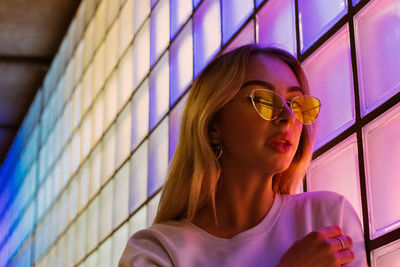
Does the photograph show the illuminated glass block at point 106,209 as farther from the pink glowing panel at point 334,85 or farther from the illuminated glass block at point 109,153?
the pink glowing panel at point 334,85

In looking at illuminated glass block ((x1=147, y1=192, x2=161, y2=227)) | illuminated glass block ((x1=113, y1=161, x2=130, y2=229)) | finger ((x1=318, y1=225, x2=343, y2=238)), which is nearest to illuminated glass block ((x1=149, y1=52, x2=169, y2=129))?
illuminated glass block ((x1=147, y1=192, x2=161, y2=227))

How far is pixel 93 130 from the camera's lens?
258 inches

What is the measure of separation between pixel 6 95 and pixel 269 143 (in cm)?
744

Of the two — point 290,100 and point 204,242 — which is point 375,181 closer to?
point 290,100

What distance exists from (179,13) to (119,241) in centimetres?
156

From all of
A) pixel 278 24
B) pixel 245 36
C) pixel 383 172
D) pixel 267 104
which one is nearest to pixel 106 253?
pixel 245 36

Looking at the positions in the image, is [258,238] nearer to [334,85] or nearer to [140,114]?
[334,85]

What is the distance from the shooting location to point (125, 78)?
575cm

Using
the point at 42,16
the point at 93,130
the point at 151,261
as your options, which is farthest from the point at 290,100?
the point at 42,16

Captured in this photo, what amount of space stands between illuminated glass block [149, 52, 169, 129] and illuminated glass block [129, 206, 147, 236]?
1.64 feet

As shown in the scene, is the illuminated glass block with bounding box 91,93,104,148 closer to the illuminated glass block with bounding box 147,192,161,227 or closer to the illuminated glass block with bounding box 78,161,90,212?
the illuminated glass block with bounding box 78,161,90,212

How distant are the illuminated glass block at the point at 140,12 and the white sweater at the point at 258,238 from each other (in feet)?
11.0

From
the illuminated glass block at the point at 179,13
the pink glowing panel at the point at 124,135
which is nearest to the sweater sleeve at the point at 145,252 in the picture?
the illuminated glass block at the point at 179,13

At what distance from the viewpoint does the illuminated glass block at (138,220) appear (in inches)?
189
